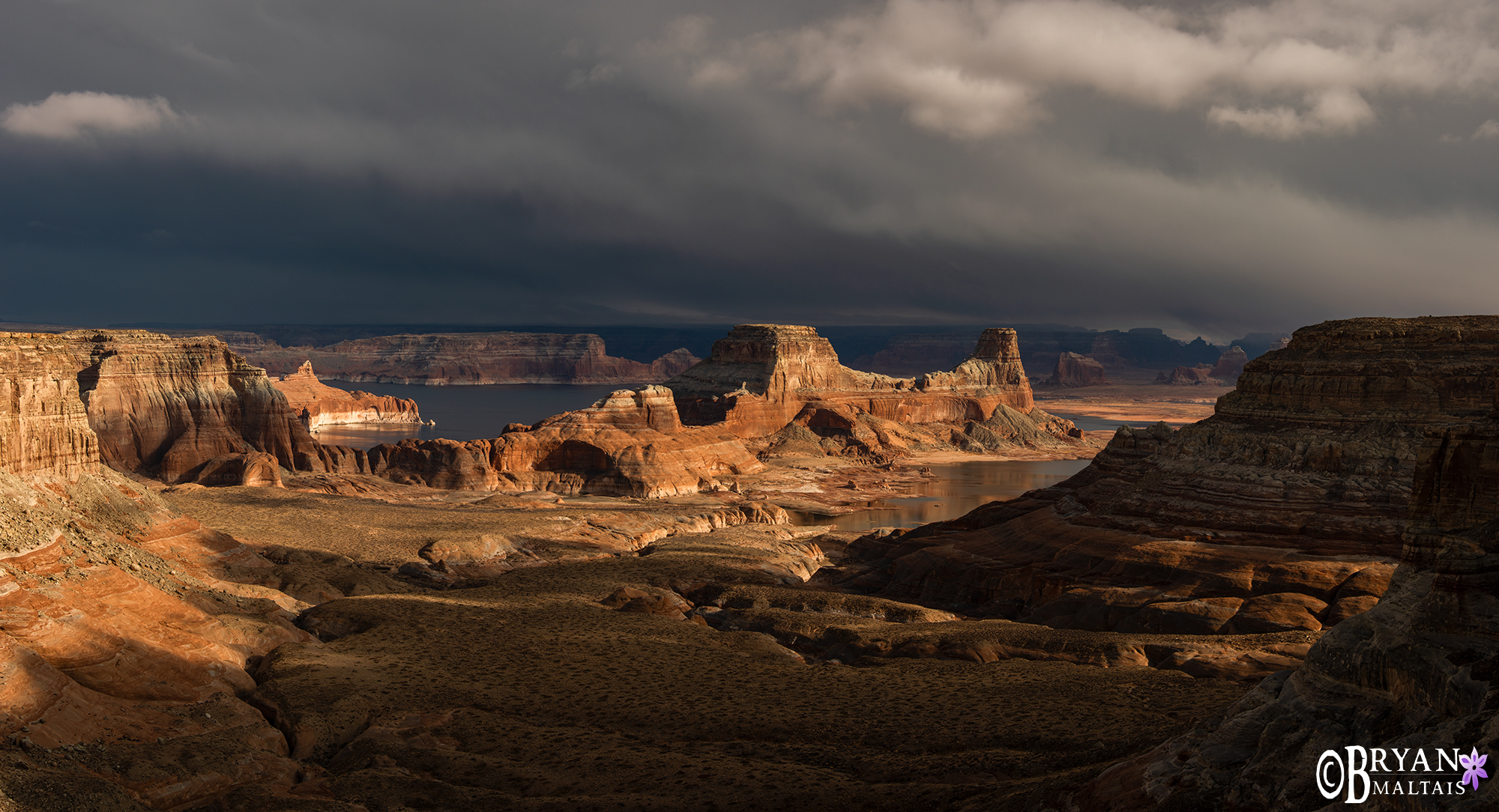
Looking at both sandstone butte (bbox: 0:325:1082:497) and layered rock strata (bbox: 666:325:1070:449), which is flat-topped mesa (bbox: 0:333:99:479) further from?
layered rock strata (bbox: 666:325:1070:449)

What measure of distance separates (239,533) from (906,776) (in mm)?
57551

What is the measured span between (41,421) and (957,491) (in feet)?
360

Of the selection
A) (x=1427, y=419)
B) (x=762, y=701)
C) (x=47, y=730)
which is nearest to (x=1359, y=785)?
(x=762, y=701)

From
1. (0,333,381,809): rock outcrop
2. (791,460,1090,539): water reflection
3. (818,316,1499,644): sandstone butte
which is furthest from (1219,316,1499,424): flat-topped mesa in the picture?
(0,333,381,809): rock outcrop

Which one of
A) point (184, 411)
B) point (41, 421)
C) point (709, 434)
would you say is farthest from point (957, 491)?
point (41, 421)

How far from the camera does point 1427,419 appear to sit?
55312 mm

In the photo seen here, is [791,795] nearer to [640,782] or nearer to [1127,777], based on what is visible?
[640,782]

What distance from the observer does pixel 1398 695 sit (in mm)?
18984

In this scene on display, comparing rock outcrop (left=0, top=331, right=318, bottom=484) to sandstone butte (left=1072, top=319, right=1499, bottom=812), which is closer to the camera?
sandstone butte (left=1072, top=319, right=1499, bottom=812)

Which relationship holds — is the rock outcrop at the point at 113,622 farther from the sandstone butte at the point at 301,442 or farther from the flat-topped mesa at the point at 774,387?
the flat-topped mesa at the point at 774,387

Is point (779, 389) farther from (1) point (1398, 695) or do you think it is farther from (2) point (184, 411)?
(1) point (1398, 695)

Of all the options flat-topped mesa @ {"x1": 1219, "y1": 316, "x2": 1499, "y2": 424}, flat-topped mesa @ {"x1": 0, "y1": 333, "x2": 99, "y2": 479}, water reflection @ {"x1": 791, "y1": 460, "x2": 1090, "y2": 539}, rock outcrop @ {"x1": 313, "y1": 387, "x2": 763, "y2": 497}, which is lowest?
water reflection @ {"x1": 791, "y1": 460, "x2": 1090, "y2": 539}

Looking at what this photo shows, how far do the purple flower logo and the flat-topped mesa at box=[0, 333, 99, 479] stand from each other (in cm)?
5352

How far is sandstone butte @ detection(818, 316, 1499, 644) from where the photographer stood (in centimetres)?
4766
